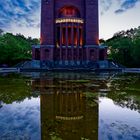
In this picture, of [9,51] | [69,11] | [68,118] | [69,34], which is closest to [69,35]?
[69,34]

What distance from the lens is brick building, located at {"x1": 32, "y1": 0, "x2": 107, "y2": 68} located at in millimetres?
56750

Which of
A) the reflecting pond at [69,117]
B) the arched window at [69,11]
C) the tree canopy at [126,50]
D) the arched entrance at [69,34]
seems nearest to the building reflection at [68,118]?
the reflecting pond at [69,117]

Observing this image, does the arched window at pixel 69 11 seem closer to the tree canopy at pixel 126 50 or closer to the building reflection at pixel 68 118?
the tree canopy at pixel 126 50

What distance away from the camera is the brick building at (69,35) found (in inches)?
2234

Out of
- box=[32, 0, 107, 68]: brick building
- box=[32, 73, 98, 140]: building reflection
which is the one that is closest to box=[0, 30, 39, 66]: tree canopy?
box=[32, 0, 107, 68]: brick building

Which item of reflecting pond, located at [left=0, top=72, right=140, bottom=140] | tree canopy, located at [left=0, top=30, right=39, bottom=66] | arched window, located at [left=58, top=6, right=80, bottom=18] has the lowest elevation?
reflecting pond, located at [left=0, top=72, right=140, bottom=140]

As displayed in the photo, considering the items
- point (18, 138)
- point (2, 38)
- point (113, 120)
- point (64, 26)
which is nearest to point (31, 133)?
point (18, 138)

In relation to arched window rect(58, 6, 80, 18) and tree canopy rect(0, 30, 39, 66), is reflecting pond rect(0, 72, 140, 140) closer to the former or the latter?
tree canopy rect(0, 30, 39, 66)

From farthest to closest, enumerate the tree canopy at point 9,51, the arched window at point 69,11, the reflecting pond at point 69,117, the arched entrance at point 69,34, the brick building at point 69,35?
the arched window at point 69,11 → the tree canopy at point 9,51 → the brick building at point 69,35 → the arched entrance at point 69,34 → the reflecting pond at point 69,117

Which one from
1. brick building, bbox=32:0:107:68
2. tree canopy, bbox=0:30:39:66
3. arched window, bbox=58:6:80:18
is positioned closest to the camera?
brick building, bbox=32:0:107:68

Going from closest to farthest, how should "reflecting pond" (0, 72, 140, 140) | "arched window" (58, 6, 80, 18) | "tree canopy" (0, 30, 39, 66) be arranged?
"reflecting pond" (0, 72, 140, 140)
"tree canopy" (0, 30, 39, 66)
"arched window" (58, 6, 80, 18)

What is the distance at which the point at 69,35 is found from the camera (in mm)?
59344

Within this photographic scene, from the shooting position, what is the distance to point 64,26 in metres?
56.7

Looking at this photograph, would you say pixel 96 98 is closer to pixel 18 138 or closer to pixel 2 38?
pixel 18 138
